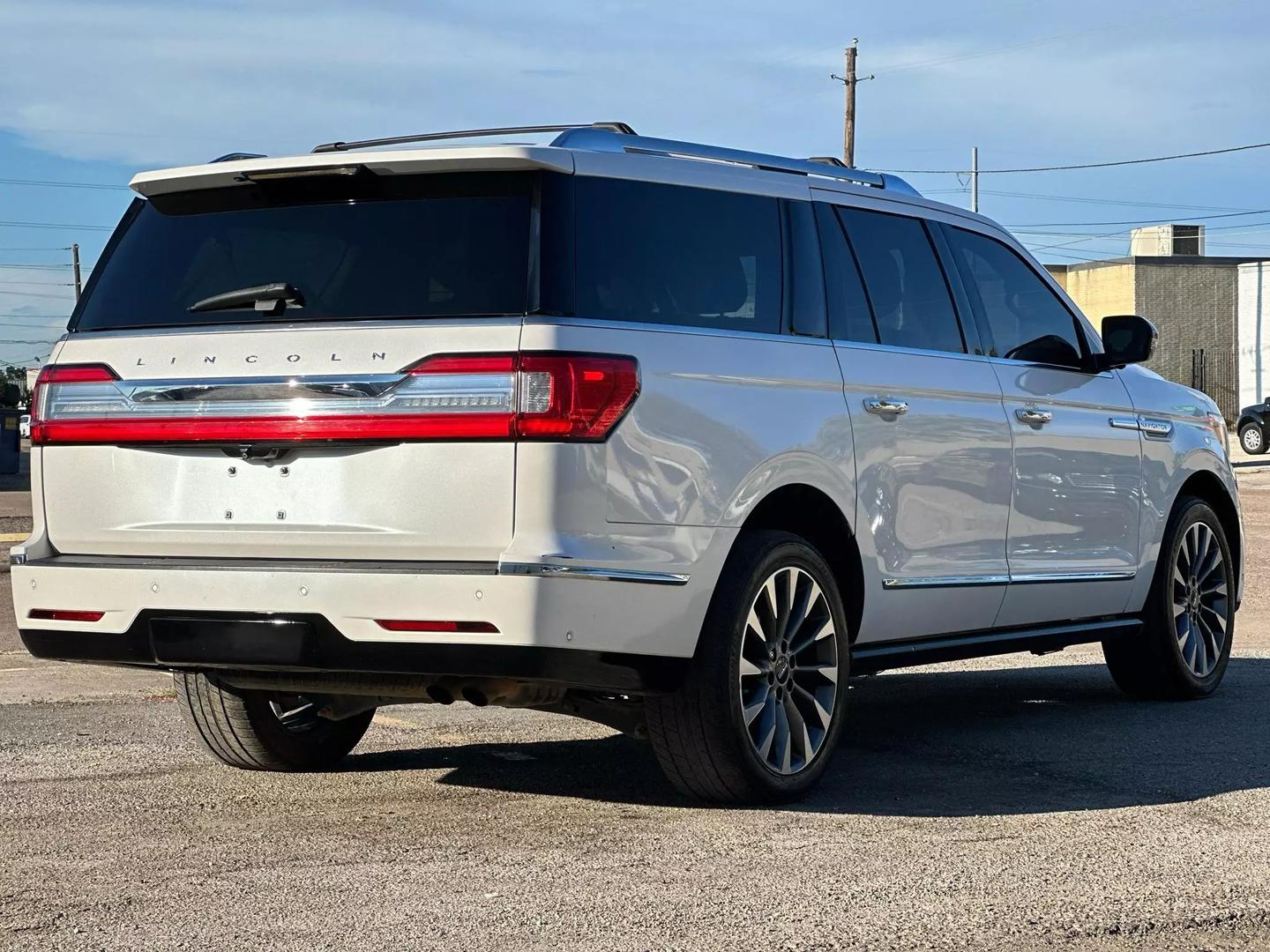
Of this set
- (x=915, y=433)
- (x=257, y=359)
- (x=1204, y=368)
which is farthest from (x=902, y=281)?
(x=1204, y=368)

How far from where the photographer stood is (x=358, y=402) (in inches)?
199

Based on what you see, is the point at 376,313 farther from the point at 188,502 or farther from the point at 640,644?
the point at 640,644

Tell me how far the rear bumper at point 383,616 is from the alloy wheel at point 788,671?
0.36 metres

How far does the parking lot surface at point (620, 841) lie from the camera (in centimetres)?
426

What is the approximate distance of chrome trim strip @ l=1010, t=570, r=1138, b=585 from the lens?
277 inches

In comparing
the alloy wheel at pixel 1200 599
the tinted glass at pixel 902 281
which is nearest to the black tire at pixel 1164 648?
the alloy wheel at pixel 1200 599

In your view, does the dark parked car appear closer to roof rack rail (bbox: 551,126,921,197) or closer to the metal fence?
the metal fence

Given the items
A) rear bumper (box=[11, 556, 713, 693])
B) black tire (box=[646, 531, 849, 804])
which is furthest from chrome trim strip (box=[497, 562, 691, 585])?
black tire (box=[646, 531, 849, 804])

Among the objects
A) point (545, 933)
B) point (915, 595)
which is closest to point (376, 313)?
point (545, 933)

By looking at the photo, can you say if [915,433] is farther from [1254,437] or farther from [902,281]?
[1254,437]

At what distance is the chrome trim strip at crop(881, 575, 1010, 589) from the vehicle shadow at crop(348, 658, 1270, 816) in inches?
24.8

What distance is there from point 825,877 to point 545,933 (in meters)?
0.90

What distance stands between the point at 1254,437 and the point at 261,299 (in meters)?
37.2

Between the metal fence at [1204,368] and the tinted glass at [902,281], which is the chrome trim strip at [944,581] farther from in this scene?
the metal fence at [1204,368]
